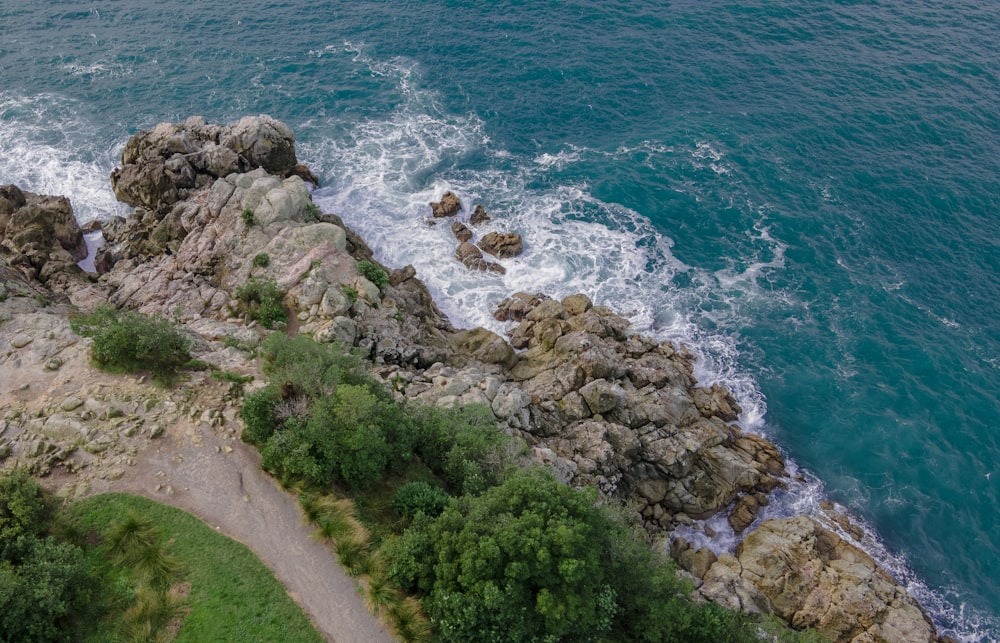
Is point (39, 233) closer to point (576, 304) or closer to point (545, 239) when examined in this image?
point (545, 239)

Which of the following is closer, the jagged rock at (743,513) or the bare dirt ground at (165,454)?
the bare dirt ground at (165,454)

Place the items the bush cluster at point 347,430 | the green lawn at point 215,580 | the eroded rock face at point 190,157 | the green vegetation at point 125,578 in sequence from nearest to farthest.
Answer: the green vegetation at point 125,578 < the green lawn at point 215,580 < the bush cluster at point 347,430 < the eroded rock face at point 190,157

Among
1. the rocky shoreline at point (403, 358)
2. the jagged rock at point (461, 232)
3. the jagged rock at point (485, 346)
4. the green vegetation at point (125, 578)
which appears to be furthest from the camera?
the jagged rock at point (461, 232)

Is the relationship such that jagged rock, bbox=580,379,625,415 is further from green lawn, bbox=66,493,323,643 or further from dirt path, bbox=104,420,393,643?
Answer: green lawn, bbox=66,493,323,643

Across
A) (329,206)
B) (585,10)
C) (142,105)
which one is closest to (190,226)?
(329,206)

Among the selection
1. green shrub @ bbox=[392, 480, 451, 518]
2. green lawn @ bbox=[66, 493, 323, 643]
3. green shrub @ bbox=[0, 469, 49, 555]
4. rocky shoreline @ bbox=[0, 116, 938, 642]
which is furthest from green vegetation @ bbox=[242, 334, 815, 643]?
green shrub @ bbox=[0, 469, 49, 555]

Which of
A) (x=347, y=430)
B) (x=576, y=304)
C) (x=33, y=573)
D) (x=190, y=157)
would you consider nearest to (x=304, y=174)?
(x=190, y=157)

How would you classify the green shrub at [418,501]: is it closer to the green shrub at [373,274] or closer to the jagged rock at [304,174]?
the green shrub at [373,274]

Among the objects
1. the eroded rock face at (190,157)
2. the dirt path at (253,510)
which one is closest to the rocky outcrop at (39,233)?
the eroded rock face at (190,157)
